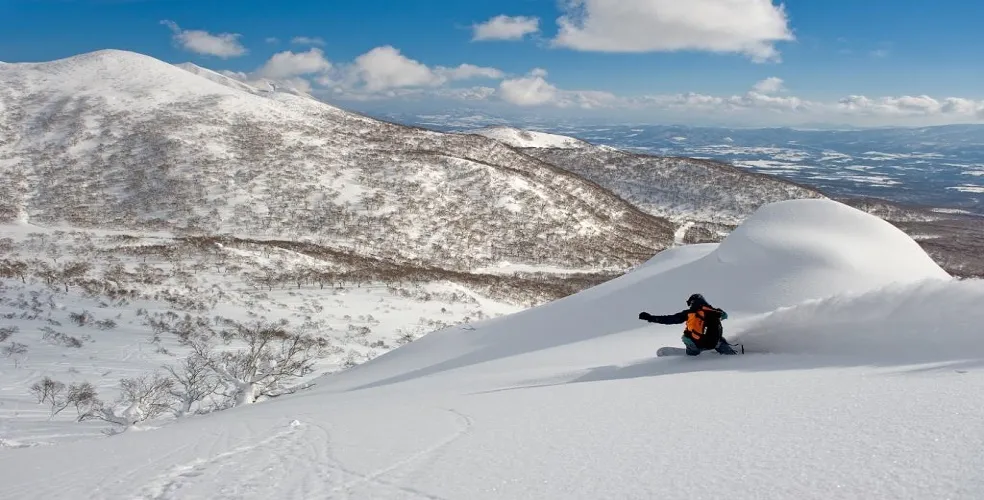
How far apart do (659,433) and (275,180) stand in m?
69.1

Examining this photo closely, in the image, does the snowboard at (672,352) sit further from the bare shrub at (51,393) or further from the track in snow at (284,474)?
the bare shrub at (51,393)

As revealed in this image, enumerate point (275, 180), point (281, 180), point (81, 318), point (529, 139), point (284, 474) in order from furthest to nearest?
point (529, 139)
point (281, 180)
point (275, 180)
point (81, 318)
point (284, 474)

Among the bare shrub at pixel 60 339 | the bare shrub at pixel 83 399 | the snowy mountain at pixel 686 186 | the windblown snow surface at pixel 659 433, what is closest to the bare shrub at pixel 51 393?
the bare shrub at pixel 83 399

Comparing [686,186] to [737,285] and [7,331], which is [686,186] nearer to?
[737,285]

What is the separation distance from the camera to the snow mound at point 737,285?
15.4 meters

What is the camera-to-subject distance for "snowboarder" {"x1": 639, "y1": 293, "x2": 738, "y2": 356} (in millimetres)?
8945

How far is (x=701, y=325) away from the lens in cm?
903

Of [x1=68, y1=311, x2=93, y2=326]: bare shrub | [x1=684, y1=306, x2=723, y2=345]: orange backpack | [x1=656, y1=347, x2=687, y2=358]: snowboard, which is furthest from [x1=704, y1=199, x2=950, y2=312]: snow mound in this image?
[x1=68, y1=311, x2=93, y2=326]: bare shrub

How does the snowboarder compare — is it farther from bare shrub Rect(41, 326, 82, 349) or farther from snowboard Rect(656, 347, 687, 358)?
bare shrub Rect(41, 326, 82, 349)

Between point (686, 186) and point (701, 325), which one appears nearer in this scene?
point (701, 325)

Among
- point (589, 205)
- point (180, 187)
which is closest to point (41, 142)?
point (180, 187)

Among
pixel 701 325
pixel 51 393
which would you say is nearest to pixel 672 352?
pixel 701 325

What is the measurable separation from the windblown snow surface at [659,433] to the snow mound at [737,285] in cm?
515

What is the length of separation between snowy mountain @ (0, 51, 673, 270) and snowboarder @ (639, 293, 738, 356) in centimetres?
4740
